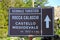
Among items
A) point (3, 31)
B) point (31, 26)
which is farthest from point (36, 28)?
point (3, 31)

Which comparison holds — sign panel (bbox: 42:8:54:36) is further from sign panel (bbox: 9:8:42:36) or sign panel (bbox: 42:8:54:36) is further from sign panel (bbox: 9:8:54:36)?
sign panel (bbox: 9:8:42:36)

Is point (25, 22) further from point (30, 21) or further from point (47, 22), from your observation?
point (47, 22)

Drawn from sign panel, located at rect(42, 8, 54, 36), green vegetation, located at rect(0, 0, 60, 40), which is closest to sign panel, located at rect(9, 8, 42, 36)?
sign panel, located at rect(42, 8, 54, 36)

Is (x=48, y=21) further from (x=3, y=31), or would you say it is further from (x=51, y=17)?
(x=3, y=31)

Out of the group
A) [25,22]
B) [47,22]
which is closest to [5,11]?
[25,22]

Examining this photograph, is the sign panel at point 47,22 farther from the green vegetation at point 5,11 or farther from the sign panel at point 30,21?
the green vegetation at point 5,11

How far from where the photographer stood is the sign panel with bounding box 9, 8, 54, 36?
891cm

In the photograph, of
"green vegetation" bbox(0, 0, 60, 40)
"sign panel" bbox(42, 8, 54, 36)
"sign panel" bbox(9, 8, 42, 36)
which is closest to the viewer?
"sign panel" bbox(42, 8, 54, 36)

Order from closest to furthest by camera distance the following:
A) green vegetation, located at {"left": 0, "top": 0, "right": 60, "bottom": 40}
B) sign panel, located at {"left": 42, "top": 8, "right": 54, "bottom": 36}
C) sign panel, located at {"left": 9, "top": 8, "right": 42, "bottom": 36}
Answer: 1. sign panel, located at {"left": 42, "top": 8, "right": 54, "bottom": 36}
2. sign panel, located at {"left": 9, "top": 8, "right": 42, "bottom": 36}
3. green vegetation, located at {"left": 0, "top": 0, "right": 60, "bottom": 40}

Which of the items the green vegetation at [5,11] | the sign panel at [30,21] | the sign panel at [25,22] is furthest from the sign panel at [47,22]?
the green vegetation at [5,11]

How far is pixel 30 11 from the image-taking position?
9.01 metres

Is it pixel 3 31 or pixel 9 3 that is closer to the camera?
pixel 3 31

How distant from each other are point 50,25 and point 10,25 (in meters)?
1.30

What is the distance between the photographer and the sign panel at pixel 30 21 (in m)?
8.91
